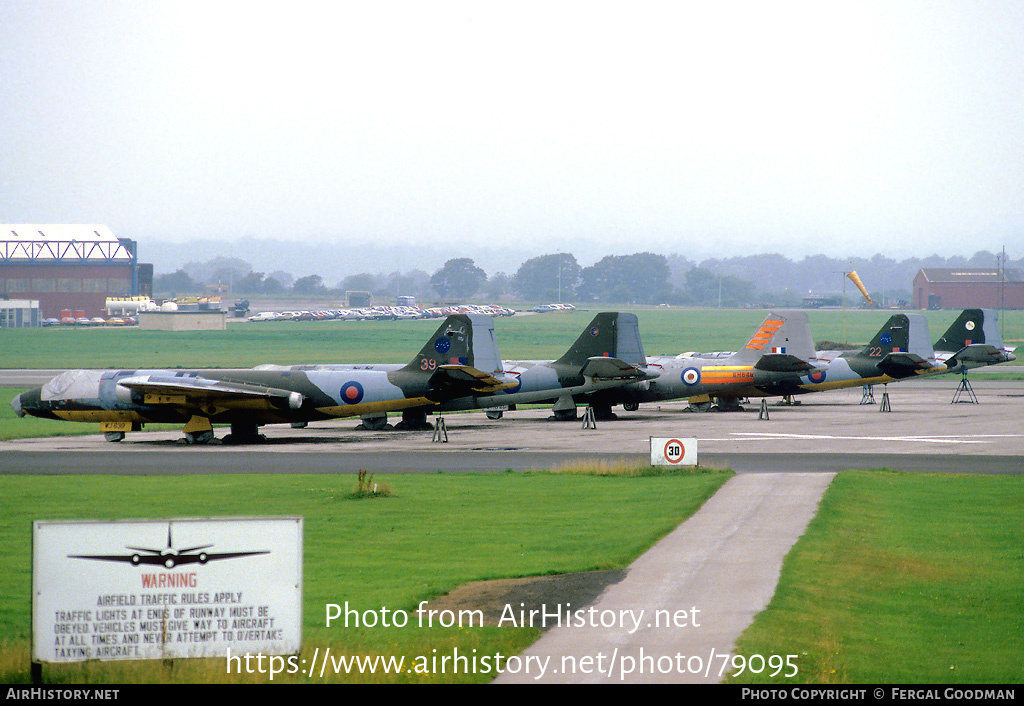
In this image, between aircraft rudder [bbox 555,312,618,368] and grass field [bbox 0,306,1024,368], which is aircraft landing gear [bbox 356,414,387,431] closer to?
aircraft rudder [bbox 555,312,618,368]

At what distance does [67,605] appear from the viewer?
12.5 meters

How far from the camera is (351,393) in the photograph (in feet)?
168

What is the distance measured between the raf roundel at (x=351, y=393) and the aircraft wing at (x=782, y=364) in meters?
27.6

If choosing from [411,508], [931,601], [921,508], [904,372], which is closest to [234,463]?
[411,508]

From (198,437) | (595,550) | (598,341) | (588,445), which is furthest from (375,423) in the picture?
(595,550)

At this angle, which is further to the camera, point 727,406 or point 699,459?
point 727,406

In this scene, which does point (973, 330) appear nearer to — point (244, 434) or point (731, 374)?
point (731, 374)

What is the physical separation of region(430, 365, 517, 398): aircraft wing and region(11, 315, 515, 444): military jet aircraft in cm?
5

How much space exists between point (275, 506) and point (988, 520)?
18969 millimetres

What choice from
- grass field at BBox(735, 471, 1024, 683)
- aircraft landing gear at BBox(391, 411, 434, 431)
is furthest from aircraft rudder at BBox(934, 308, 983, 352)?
grass field at BBox(735, 471, 1024, 683)

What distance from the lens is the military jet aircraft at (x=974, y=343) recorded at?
7719cm

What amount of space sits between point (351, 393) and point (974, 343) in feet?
167

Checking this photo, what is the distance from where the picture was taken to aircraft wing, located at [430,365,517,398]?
5228 centimetres

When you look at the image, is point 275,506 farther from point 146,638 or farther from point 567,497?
point 146,638
